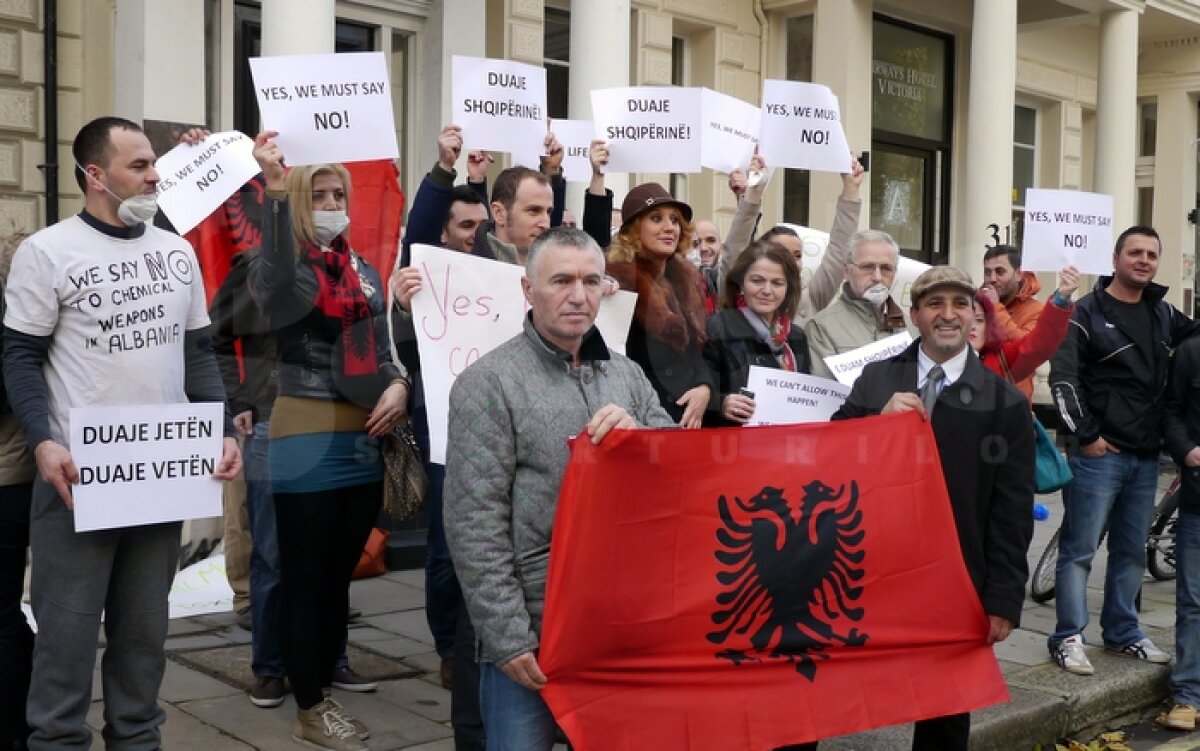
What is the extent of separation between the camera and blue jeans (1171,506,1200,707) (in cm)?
Answer: 545

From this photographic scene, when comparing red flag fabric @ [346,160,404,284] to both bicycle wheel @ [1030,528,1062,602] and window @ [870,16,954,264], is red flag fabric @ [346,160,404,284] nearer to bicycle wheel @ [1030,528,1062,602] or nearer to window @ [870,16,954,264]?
bicycle wheel @ [1030,528,1062,602]

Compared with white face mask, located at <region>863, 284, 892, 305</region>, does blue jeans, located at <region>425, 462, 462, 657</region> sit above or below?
below

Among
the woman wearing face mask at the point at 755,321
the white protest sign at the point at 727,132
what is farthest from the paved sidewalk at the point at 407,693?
the white protest sign at the point at 727,132

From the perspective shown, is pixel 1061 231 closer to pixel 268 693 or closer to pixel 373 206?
pixel 373 206

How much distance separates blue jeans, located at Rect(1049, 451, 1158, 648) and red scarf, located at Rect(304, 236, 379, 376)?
338 cm

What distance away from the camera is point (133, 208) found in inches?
139

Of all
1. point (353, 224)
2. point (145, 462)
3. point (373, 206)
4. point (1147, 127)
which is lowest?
point (145, 462)

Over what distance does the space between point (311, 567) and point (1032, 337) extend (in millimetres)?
3101

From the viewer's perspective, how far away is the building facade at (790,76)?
323 inches

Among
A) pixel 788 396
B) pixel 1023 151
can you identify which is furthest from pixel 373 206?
pixel 1023 151

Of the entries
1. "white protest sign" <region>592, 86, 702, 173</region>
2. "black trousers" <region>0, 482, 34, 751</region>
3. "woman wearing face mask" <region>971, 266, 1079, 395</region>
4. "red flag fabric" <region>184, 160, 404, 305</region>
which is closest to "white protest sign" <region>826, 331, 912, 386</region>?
"woman wearing face mask" <region>971, 266, 1079, 395</region>

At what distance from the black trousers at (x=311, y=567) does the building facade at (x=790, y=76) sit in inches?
159

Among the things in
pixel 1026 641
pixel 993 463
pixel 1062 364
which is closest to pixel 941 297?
pixel 993 463

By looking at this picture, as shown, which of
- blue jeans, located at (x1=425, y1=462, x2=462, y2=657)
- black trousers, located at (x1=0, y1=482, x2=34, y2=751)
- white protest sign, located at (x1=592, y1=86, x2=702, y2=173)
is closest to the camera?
black trousers, located at (x1=0, y1=482, x2=34, y2=751)
